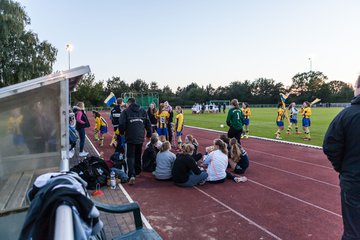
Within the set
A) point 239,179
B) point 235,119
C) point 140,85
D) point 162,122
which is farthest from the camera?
point 140,85

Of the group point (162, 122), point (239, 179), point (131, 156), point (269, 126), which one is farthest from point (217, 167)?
point (269, 126)

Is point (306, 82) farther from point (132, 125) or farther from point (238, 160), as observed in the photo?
point (132, 125)

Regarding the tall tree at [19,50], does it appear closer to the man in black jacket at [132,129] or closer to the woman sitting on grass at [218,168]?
the man in black jacket at [132,129]

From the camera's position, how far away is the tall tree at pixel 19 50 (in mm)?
22078

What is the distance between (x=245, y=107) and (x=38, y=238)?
52.0ft

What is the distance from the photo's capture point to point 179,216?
501 cm

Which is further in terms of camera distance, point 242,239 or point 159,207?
point 159,207

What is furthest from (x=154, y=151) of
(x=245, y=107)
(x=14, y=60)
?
(x=14, y=60)

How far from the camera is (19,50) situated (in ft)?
83.1

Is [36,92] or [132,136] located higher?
[36,92]

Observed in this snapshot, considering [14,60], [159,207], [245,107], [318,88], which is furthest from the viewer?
[318,88]

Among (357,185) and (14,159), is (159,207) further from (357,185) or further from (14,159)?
(357,185)

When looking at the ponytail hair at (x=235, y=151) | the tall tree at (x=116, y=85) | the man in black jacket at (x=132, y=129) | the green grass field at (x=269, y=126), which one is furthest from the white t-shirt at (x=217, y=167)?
the tall tree at (x=116, y=85)

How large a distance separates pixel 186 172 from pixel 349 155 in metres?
4.25
